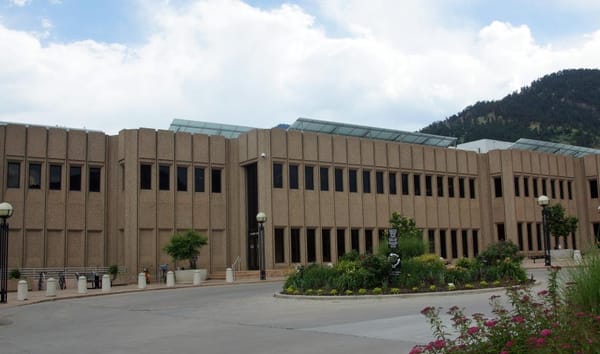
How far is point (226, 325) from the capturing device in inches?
590

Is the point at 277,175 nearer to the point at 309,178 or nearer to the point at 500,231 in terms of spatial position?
the point at 309,178

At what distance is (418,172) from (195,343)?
128 ft

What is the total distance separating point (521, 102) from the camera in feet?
527

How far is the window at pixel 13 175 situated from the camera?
37.3 meters

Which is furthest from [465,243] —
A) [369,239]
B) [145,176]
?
[145,176]

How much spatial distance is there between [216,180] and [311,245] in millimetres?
7713

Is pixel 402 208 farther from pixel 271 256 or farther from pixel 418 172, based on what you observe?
pixel 271 256

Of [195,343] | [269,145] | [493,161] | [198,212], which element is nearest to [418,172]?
[493,161]

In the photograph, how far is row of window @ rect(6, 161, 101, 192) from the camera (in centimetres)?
3747

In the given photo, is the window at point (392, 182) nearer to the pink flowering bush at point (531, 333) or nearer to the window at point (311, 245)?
the window at point (311, 245)

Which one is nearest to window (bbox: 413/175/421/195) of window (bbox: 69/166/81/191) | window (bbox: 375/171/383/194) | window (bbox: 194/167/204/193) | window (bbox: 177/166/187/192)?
window (bbox: 375/171/383/194)

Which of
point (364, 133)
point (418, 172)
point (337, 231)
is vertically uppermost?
point (364, 133)

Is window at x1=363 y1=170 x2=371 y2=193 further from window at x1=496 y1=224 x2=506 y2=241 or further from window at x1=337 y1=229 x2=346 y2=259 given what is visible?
window at x1=496 y1=224 x2=506 y2=241

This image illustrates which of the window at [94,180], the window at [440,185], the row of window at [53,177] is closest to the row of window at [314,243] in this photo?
the window at [440,185]
